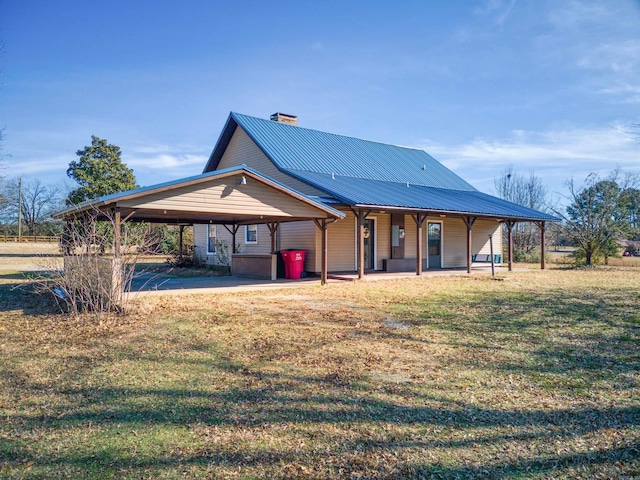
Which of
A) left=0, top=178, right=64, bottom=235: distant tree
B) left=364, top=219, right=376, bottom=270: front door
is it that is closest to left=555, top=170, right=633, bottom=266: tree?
left=364, top=219, right=376, bottom=270: front door

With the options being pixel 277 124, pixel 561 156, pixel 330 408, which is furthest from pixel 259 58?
pixel 561 156

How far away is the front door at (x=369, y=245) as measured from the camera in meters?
17.5

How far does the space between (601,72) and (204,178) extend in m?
10.1

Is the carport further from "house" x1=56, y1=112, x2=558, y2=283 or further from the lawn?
the lawn

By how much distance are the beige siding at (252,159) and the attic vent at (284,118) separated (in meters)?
2.96

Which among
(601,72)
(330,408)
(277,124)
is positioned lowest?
(330,408)

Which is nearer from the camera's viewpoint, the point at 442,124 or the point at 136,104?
the point at 136,104

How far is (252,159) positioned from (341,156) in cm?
415

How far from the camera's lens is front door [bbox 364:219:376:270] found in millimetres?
17453

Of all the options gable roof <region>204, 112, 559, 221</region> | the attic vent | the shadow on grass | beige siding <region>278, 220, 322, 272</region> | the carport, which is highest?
the attic vent

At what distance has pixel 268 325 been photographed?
24.0 ft

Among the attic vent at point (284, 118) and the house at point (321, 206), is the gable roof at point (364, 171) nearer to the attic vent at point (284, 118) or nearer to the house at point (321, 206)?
the house at point (321, 206)

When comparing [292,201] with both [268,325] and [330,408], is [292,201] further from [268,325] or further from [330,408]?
[330,408]

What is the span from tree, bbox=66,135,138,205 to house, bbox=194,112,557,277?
1550 cm
